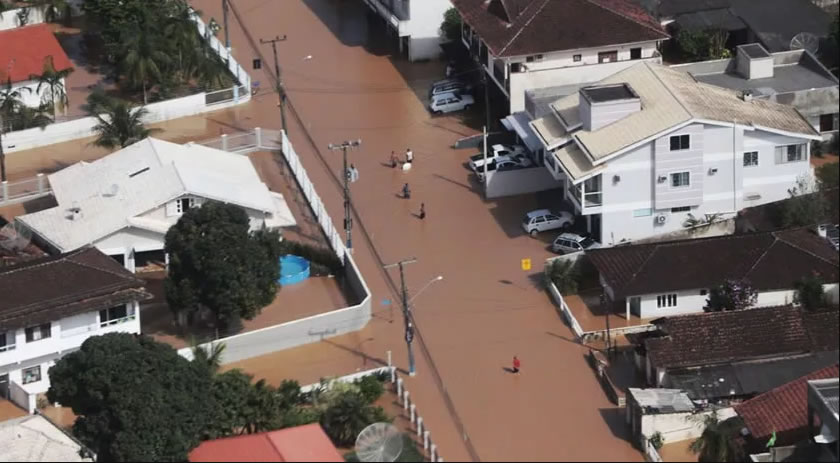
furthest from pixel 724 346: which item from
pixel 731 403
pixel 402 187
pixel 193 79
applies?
pixel 193 79

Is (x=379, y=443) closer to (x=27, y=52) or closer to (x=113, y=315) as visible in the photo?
(x=113, y=315)

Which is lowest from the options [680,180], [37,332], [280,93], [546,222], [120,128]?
[37,332]

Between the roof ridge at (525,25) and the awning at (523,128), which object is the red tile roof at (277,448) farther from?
the roof ridge at (525,25)

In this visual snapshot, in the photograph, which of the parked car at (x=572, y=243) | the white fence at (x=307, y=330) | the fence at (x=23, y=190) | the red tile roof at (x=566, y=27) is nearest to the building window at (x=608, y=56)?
the red tile roof at (x=566, y=27)

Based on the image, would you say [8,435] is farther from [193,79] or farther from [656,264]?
[193,79]

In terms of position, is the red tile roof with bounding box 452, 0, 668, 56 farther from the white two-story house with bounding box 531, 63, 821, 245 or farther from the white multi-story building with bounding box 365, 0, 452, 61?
the white two-story house with bounding box 531, 63, 821, 245

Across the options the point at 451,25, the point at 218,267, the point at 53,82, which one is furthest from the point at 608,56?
the point at 53,82

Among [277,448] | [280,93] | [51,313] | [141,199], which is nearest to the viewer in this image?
[277,448]
